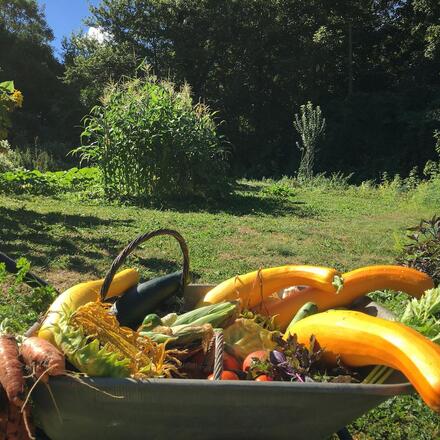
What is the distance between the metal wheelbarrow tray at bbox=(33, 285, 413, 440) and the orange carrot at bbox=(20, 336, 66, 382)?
5 centimetres

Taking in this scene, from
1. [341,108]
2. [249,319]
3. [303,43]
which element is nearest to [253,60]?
[303,43]

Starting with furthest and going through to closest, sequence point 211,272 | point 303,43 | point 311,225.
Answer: point 303,43 < point 311,225 < point 211,272

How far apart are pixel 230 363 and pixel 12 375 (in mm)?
791

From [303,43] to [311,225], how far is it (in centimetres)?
2448

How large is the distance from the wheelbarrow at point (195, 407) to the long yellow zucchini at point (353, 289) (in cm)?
67

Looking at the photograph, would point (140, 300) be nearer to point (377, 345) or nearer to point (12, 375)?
point (12, 375)

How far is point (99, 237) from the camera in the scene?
292 inches

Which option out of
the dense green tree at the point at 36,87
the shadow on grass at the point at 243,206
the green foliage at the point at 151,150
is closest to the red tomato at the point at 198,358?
the shadow on grass at the point at 243,206

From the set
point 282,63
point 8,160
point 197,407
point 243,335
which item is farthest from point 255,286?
point 282,63

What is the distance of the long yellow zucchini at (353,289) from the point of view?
235cm

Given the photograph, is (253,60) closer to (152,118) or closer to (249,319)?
(152,118)

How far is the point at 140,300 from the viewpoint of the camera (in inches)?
90.4

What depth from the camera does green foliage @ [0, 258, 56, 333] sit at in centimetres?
251

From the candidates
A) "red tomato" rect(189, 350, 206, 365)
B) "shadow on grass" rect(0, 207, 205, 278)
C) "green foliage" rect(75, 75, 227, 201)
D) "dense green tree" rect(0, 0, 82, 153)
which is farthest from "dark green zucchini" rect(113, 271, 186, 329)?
"dense green tree" rect(0, 0, 82, 153)
